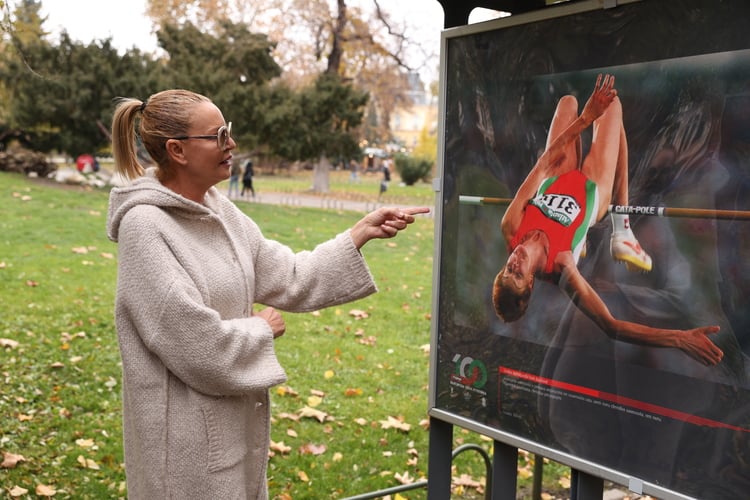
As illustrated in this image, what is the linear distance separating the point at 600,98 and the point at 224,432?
159cm

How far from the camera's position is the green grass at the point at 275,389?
4.34 meters

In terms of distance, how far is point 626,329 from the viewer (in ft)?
7.64

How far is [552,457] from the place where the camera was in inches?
100

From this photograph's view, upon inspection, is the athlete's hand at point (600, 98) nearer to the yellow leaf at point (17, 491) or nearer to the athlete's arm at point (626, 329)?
the athlete's arm at point (626, 329)

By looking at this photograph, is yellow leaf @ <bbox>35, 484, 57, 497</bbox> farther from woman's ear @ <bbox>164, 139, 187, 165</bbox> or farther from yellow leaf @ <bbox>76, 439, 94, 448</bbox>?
woman's ear @ <bbox>164, 139, 187, 165</bbox>

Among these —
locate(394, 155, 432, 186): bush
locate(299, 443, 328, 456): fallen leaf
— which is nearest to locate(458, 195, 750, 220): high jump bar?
locate(299, 443, 328, 456): fallen leaf

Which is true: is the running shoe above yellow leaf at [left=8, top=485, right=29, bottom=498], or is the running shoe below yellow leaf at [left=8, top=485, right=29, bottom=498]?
above

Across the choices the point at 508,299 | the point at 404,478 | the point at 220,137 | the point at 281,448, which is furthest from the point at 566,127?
the point at 281,448

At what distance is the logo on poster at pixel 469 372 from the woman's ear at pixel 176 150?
128 cm

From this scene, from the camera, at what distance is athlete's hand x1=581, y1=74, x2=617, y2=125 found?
2.35 meters

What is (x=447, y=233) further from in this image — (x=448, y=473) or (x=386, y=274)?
(x=386, y=274)

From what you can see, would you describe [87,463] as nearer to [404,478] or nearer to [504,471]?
[404,478]

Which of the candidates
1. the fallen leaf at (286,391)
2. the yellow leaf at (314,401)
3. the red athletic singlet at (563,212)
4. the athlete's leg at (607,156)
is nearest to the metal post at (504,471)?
the red athletic singlet at (563,212)

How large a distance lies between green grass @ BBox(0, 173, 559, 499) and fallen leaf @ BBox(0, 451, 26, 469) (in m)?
0.02
